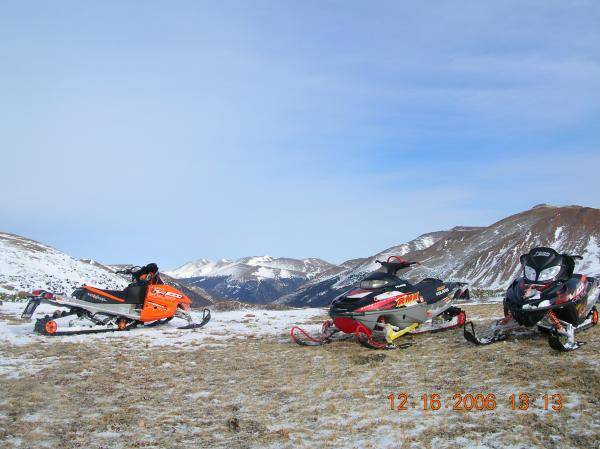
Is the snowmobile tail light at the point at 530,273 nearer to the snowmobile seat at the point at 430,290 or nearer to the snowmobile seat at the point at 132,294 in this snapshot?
the snowmobile seat at the point at 430,290

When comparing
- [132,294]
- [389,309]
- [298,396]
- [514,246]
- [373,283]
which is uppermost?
[514,246]

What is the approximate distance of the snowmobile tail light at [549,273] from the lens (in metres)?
10.2

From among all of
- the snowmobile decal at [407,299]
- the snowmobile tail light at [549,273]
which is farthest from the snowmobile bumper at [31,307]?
the snowmobile tail light at [549,273]

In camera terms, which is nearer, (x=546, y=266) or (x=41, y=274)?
(x=546, y=266)

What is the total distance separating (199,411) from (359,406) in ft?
8.40

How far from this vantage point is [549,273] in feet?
33.6

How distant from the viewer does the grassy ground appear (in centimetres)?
621

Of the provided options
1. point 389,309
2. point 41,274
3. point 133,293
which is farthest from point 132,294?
point 41,274

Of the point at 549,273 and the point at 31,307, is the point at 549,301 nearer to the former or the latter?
the point at 549,273

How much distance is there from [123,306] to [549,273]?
41.7 ft

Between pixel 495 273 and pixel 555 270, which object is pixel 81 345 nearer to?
pixel 555 270

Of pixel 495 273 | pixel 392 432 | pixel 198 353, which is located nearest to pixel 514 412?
pixel 392 432

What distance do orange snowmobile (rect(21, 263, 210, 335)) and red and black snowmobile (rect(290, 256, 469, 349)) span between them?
5739 millimetres

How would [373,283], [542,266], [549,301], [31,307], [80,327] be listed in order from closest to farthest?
[549,301], [542,266], [373,283], [31,307], [80,327]
